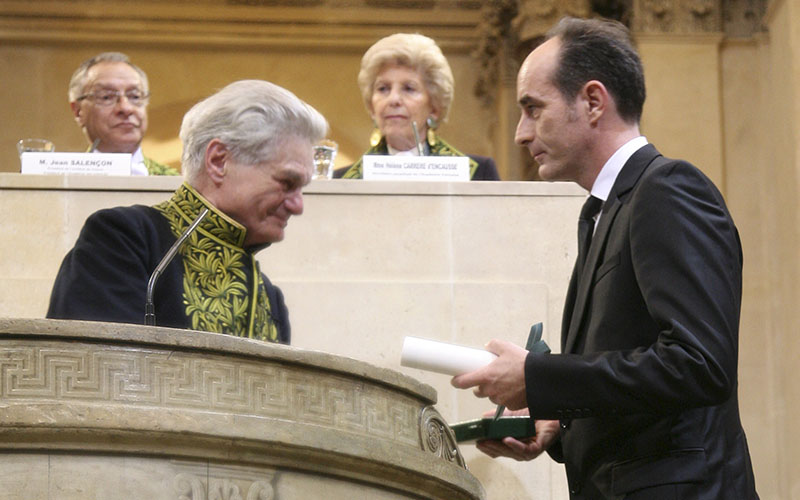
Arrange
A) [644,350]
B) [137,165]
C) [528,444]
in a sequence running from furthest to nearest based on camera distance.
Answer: [137,165]
[528,444]
[644,350]

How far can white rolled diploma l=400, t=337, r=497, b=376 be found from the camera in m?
3.25

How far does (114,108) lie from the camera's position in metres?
6.40

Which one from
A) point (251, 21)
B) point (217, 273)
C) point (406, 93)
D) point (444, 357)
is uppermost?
point (251, 21)

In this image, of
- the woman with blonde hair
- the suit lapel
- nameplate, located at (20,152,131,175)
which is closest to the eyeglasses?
the woman with blonde hair

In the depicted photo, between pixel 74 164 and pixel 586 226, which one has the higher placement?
pixel 74 164

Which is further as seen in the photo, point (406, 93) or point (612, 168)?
point (406, 93)

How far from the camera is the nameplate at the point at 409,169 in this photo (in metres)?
5.41

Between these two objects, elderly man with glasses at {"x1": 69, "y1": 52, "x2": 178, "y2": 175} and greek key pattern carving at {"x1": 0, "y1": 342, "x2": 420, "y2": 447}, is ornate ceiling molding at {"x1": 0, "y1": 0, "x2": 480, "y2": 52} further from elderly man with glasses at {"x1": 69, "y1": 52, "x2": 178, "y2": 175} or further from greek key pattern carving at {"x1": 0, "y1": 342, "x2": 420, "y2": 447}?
greek key pattern carving at {"x1": 0, "y1": 342, "x2": 420, "y2": 447}

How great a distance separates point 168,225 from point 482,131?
6651 mm

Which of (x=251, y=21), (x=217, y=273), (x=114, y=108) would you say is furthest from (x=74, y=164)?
(x=251, y=21)

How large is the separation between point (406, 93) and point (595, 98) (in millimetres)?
2892

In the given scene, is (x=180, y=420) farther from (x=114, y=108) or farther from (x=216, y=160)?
(x=114, y=108)

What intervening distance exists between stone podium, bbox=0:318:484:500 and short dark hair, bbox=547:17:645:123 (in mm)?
1087

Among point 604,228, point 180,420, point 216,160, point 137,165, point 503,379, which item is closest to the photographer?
point 180,420
